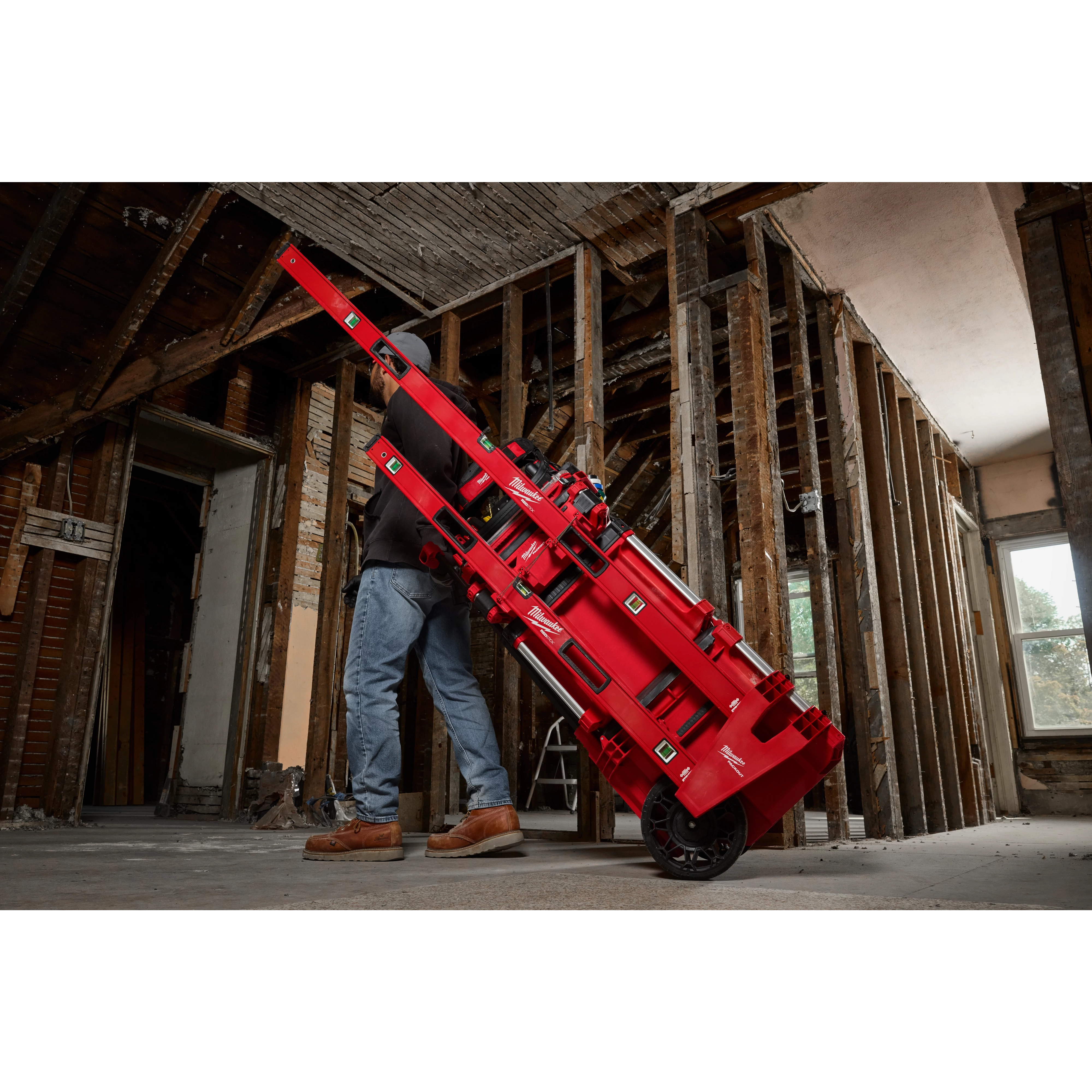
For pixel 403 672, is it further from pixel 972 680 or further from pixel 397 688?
pixel 972 680

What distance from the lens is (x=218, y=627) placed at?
6.04 metres

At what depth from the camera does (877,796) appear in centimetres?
382

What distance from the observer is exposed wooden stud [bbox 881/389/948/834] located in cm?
458

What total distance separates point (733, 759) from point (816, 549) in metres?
1.95

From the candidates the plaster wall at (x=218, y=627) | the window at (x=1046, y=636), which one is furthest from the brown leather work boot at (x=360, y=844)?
the window at (x=1046, y=636)

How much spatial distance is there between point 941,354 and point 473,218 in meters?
3.37

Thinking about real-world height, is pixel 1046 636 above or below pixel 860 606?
above

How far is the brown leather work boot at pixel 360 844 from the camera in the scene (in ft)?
8.04

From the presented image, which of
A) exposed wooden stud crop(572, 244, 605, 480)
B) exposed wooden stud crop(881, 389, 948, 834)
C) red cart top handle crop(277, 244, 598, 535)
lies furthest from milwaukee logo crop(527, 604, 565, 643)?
exposed wooden stud crop(881, 389, 948, 834)

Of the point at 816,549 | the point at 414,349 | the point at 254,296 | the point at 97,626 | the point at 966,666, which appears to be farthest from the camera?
the point at 966,666

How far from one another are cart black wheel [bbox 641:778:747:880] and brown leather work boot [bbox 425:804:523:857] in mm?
601

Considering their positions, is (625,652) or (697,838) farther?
(625,652)

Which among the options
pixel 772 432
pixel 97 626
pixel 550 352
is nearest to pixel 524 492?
pixel 772 432
